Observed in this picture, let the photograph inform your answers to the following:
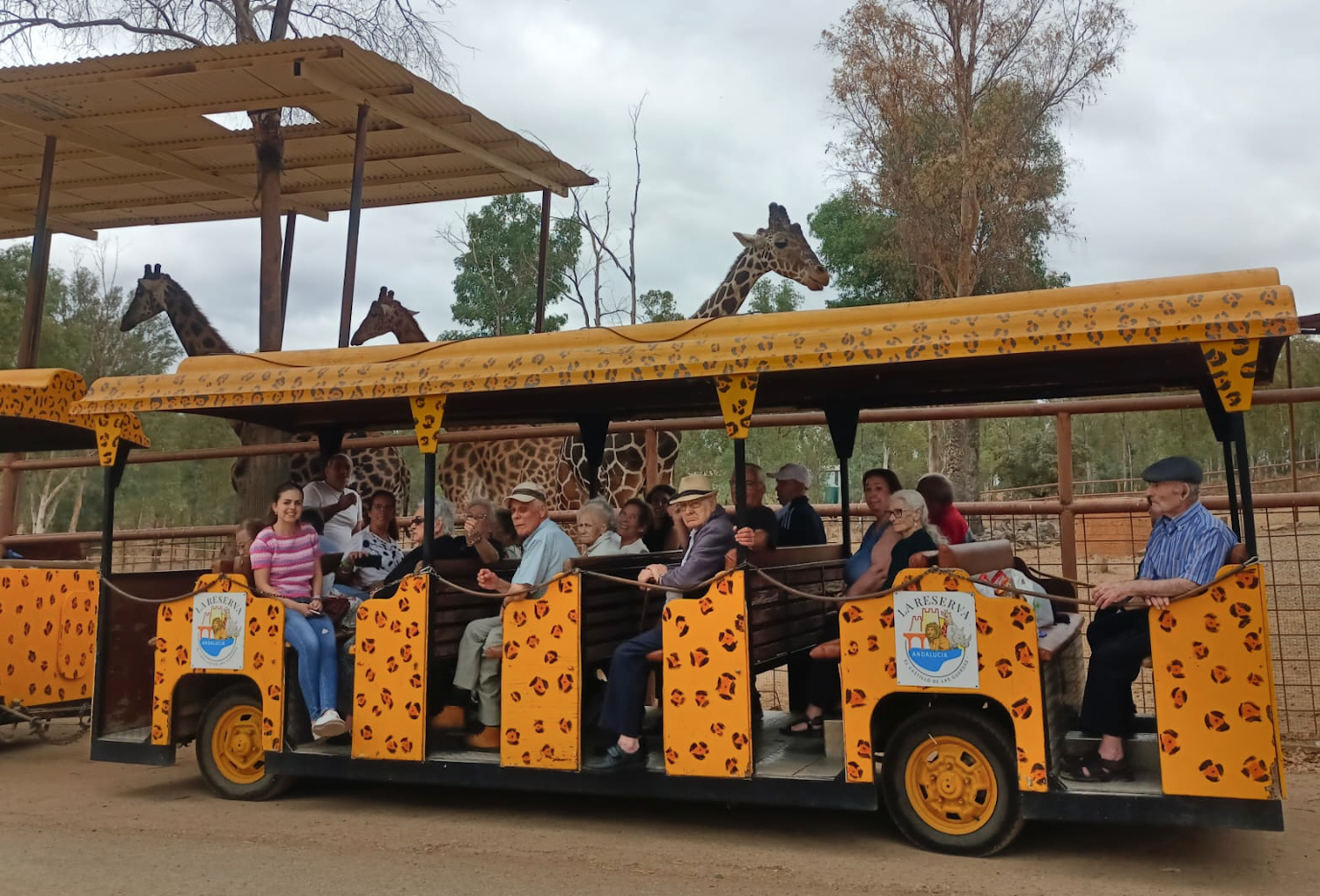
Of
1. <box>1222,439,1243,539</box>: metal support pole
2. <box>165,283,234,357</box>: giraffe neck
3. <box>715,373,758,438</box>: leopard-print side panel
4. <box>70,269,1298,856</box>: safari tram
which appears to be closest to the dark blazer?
<box>70,269,1298,856</box>: safari tram

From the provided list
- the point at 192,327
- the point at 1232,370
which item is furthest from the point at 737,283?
the point at 1232,370

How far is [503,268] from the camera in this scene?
3128 centimetres

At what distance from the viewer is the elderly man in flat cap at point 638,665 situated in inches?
233

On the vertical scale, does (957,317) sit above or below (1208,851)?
above

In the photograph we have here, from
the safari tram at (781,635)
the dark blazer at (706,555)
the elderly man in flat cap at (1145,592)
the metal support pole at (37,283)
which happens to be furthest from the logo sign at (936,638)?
the metal support pole at (37,283)

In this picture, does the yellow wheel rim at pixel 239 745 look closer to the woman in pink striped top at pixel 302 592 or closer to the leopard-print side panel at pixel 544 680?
the woman in pink striped top at pixel 302 592

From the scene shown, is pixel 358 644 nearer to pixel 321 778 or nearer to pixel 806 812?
pixel 321 778

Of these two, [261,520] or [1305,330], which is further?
[261,520]

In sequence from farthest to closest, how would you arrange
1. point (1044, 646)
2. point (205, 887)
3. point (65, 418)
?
point (65, 418)
point (1044, 646)
point (205, 887)

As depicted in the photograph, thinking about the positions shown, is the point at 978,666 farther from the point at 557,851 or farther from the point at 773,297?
the point at 773,297

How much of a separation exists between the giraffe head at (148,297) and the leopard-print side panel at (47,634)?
15.4ft

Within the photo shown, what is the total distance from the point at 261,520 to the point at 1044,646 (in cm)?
478

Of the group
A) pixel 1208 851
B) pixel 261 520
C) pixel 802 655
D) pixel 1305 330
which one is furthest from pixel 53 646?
pixel 1305 330

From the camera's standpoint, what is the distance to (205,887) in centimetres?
507
